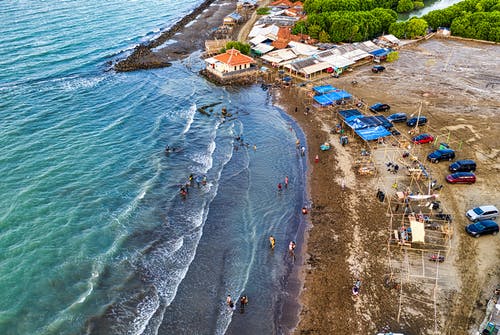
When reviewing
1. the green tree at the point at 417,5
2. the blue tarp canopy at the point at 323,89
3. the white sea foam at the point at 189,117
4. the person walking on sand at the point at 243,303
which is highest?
the green tree at the point at 417,5

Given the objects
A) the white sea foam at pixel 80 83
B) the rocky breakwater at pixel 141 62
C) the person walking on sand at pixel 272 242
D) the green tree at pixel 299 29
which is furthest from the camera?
the green tree at pixel 299 29

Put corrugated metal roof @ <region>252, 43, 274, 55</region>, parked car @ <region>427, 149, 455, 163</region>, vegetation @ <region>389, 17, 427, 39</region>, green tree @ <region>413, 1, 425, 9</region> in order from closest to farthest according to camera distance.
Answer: parked car @ <region>427, 149, 455, 163</region>, corrugated metal roof @ <region>252, 43, 274, 55</region>, vegetation @ <region>389, 17, 427, 39</region>, green tree @ <region>413, 1, 425, 9</region>

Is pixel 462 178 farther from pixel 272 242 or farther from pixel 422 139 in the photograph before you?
pixel 272 242

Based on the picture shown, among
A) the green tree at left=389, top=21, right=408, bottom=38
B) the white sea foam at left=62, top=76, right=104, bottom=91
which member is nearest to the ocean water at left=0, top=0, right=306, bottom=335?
the white sea foam at left=62, top=76, right=104, bottom=91

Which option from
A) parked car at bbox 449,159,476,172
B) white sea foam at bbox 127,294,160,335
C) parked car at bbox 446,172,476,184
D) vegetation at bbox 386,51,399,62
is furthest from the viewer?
vegetation at bbox 386,51,399,62

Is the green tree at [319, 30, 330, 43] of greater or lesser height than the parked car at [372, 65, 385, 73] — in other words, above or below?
above

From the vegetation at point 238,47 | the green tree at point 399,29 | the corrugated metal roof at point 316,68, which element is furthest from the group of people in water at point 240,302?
the green tree at point 399,29

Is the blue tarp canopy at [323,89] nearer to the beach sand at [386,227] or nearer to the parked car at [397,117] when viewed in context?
the beach sand at [386,227]

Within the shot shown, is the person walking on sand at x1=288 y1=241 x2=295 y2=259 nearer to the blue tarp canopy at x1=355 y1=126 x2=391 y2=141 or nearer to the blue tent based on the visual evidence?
the blue tarp canopy at x1=355 y1=126 x2=391 y2=141
